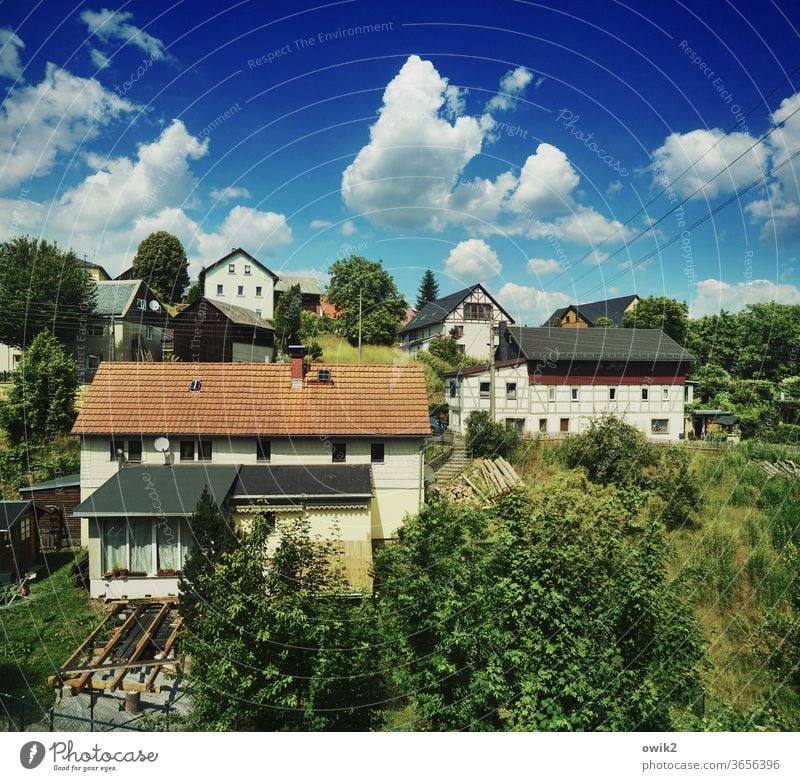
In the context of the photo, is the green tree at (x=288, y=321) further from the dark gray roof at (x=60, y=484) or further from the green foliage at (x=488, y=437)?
the dark gray roof at (x=60, y=484)

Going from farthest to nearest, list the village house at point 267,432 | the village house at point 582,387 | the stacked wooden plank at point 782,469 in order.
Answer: the stacked wooden plank at point 782,469 → the village house at point 582,387 → the village house at point 267,432

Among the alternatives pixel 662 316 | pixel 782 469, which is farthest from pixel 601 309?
pixel 782 469

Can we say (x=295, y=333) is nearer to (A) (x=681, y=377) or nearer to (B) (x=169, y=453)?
(B) (x=169, y=453)

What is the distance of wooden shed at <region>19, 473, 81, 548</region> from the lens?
799cm

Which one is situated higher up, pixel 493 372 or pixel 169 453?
pixel 493 372

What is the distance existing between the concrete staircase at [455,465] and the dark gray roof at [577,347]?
202 cm

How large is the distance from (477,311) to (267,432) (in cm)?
394

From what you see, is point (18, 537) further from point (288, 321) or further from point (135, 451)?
point (288, 321)

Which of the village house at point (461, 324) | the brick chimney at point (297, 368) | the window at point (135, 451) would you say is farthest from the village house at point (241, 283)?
the window at point (135, 451)

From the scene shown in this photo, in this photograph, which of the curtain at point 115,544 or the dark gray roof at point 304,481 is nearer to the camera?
the curtain at point 115,544

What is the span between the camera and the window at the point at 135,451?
305 inches
